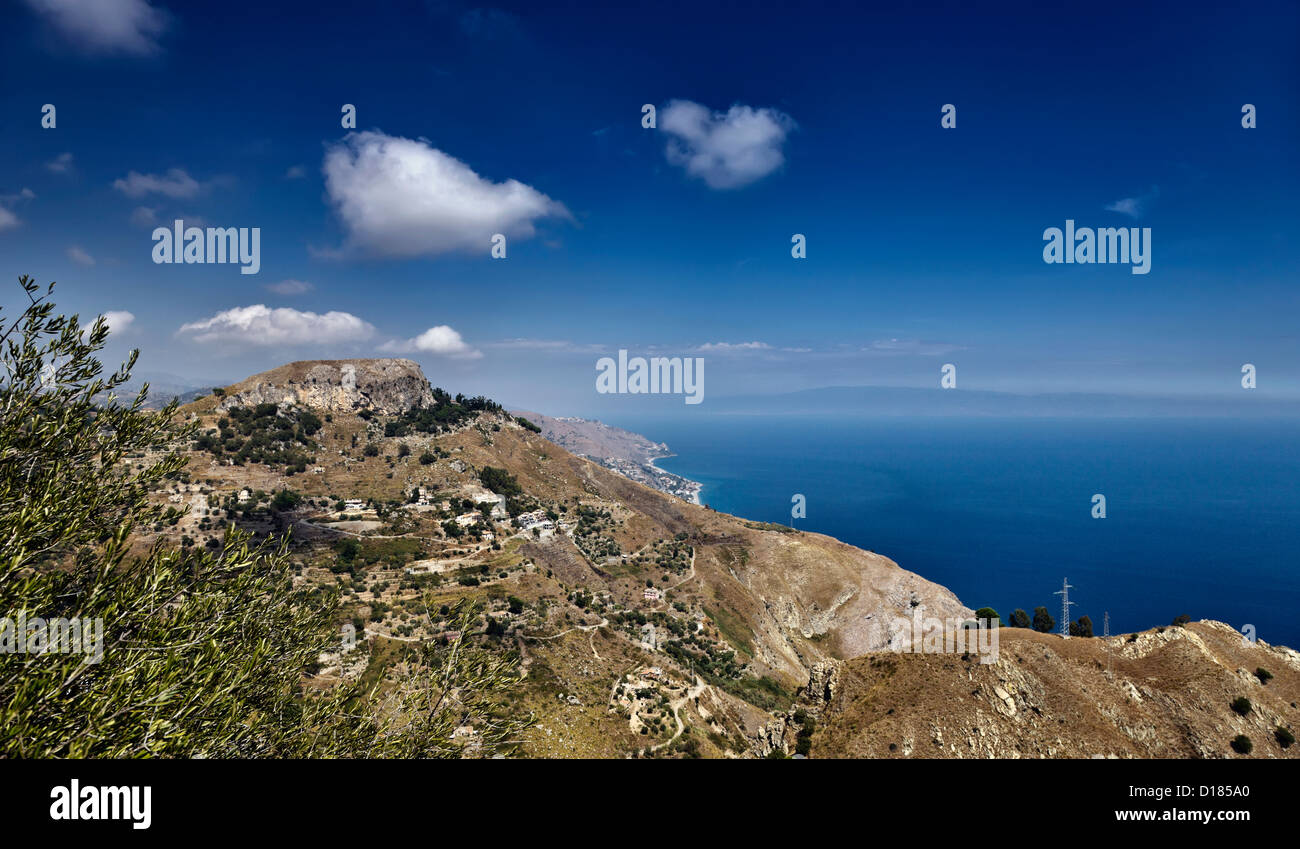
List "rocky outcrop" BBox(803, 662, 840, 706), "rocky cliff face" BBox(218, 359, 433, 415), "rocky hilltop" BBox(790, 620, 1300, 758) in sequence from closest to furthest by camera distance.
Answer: "rocky hilltop" BBox(790, 620, 1300, 758) → "rocky outcrop" BBox(803, 662, 840, 706) → "rocky cliff face" BBox(218, 359, 433, 415)

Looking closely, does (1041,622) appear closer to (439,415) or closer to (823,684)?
(823,684)

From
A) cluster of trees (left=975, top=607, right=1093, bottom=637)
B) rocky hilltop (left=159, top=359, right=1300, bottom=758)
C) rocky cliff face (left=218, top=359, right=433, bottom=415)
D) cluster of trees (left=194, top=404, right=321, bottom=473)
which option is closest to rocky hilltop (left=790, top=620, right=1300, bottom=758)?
rocky hilltop (left=159, top=359, right=1300, bottom=758)

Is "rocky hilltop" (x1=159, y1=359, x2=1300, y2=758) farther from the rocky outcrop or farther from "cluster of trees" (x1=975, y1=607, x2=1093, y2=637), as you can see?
"cluster of trees" (x1=975, y1=607, x2=1093, y2=637)

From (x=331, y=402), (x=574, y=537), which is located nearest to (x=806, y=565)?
(x=574, y=537)

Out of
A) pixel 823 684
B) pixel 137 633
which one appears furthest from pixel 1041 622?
pixel 137 633
